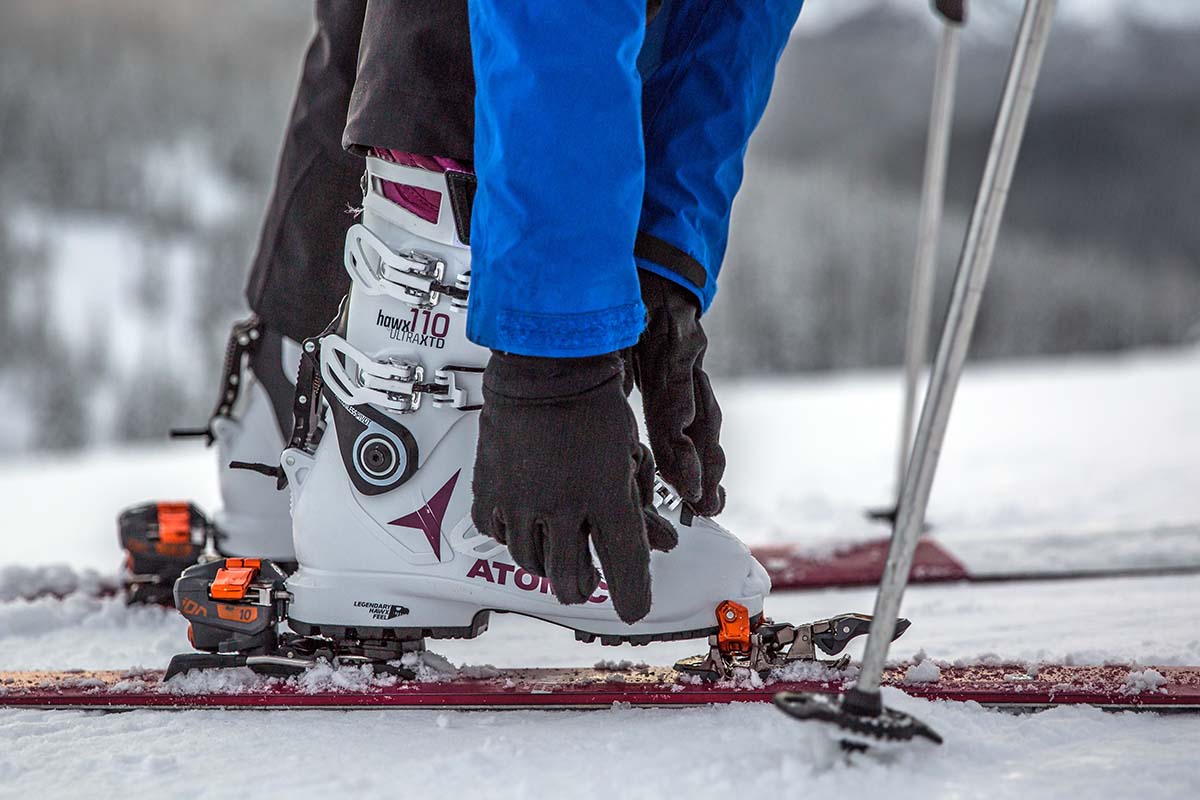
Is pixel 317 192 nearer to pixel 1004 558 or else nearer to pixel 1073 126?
pixel 1004 558

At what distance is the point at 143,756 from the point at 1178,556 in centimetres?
138

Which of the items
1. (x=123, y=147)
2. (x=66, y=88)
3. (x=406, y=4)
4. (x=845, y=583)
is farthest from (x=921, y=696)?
(x=66, y=88)

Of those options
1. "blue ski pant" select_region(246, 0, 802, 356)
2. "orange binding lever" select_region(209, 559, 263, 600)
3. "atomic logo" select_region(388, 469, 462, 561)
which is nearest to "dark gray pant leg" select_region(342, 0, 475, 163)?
"blue ski pant" select_region(246, 0, 802, 356)

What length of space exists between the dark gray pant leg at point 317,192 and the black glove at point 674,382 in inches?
18.6

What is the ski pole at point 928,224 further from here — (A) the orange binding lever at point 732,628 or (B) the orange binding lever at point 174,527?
(B) the orange binding lever at point 174,527

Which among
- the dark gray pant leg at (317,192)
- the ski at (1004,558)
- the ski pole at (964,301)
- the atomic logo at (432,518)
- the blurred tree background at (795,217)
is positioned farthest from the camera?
the blurred tree background at (795,217)

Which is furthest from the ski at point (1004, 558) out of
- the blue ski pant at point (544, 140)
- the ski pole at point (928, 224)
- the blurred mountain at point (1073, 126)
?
the blurred mountain at point (1073, 126)

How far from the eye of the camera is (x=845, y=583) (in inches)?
55.2

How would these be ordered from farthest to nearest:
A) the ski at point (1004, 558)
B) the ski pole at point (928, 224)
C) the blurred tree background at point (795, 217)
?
the blurred tree background at point (795, 217)
the ski pole at point (928, 224)
the ski at point (1004, 558)

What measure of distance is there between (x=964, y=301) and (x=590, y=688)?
0.46m

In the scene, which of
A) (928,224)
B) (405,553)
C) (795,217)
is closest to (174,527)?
(405,553)

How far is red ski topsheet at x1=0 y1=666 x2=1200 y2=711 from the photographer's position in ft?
2.60

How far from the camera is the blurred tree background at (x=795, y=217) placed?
39.6 feet

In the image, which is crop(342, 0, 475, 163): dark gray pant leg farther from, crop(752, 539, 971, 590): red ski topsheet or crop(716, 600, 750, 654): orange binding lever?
crop(752, 539, 971, 590): red ski topsheet
